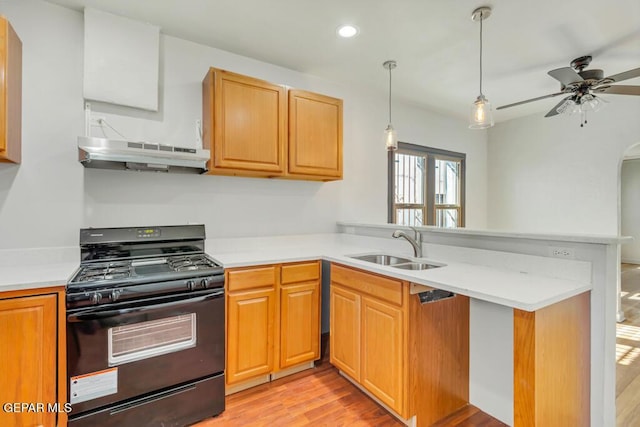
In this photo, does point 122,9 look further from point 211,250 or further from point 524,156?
point 524,156

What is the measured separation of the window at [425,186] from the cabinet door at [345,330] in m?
1.78

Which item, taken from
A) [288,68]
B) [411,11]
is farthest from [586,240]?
[288,68]

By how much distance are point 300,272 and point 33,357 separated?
1.54m

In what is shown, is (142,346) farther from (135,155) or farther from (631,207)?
(631,207)

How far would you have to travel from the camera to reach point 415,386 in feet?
5.73

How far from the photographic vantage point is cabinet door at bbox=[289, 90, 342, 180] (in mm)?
2629

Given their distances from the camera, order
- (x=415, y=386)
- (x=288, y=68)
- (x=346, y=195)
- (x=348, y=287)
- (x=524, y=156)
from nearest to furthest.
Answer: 1. (x=415, y=386)
2. (x=348, y=287)
3. (x=288, y=68)
4. (x=346, y=195)
5. (x=524, y=156)

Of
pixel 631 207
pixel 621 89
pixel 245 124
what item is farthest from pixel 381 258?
pixel 631 207

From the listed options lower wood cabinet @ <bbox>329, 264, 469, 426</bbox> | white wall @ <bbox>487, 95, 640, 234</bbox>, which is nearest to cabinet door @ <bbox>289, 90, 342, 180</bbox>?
lower wood cabinet @ <bbox>329, 264, 469, 426</bbox>

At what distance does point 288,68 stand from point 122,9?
4.53ft

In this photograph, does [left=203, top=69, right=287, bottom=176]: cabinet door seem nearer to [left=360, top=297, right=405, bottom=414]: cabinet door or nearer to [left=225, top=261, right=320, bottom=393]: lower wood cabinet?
[left=225, top=261, right=320, bottom=393]: lower wood cabinet

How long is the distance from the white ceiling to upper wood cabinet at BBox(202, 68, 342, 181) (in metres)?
0.37

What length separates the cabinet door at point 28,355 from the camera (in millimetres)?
1460

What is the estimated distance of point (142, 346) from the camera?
1.72 metres
